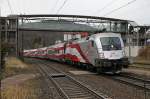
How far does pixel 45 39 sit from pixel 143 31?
147 feet

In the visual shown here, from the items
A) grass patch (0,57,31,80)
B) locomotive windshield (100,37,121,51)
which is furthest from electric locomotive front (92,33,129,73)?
grass patch (0,57,31,80)

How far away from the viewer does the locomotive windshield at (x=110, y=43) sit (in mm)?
26609

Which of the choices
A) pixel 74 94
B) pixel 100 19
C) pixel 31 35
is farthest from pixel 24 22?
pixel 31 35

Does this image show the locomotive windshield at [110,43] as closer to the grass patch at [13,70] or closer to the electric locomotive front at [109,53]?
the electric locomotive front at [109,53]

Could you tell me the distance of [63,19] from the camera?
61.5 metres

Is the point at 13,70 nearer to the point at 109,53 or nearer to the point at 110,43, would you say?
the point at 110,43

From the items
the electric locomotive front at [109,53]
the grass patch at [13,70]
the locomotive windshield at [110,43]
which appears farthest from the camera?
the grass patch at [13,70]

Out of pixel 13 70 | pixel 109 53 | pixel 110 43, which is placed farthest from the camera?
pixel 13 70

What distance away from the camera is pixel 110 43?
2686 centimetres

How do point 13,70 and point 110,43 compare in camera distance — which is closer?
point 110,43

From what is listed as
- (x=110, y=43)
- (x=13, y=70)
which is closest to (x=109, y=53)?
(x=110, y=43)

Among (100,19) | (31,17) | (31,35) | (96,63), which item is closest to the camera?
(96,63)

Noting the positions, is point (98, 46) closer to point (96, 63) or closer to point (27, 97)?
point (96, 63)

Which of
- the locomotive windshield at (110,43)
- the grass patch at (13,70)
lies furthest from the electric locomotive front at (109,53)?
the grass patch at (13,70)
